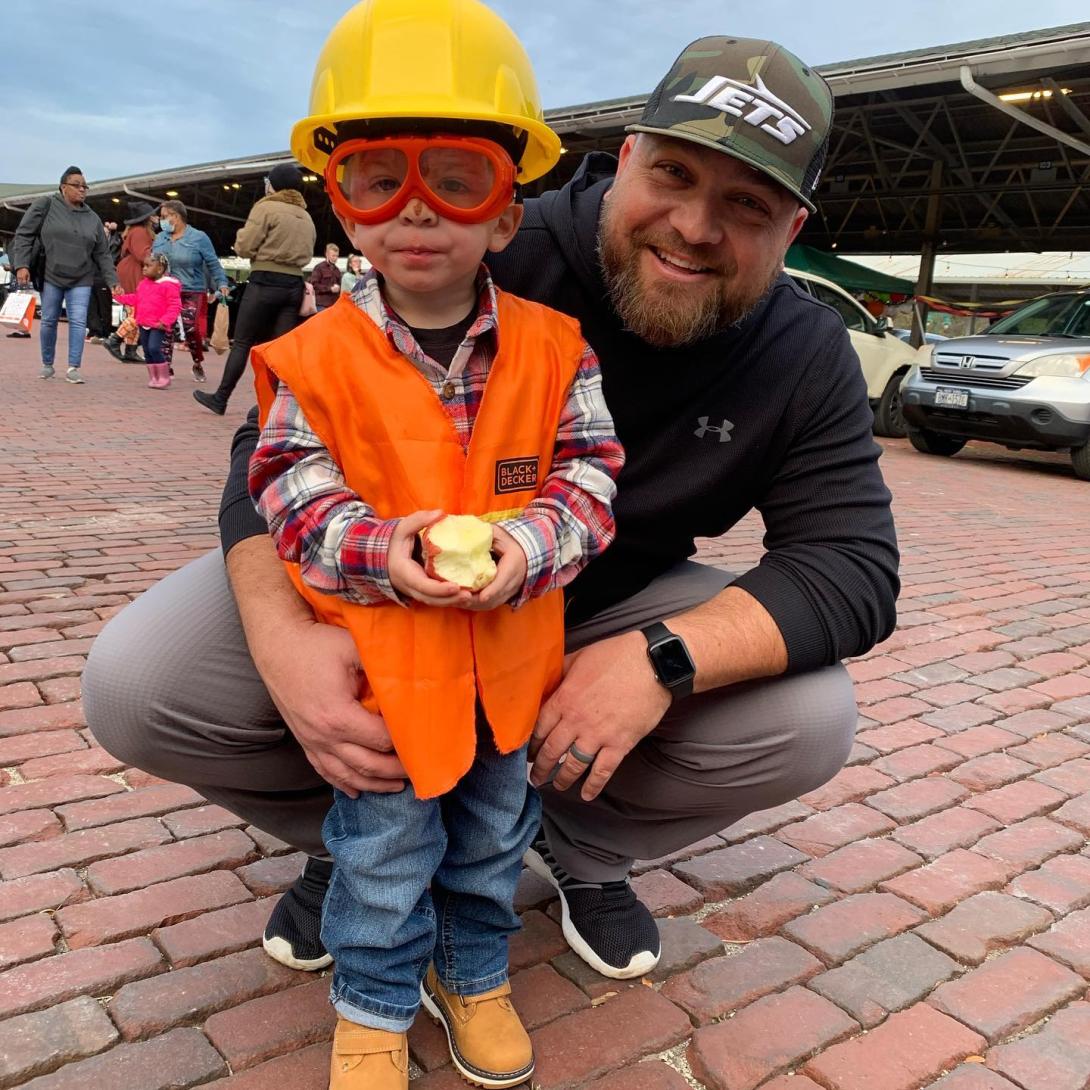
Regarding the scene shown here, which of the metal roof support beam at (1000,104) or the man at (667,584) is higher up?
the metal roof support beam at (1000,104)

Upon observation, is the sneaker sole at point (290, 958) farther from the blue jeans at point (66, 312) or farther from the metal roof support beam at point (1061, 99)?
the metal roof support beam at point (1061, 99)

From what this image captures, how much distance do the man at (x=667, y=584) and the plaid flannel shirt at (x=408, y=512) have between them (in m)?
0.18

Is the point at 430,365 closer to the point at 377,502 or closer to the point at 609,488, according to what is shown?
the point at 377,502

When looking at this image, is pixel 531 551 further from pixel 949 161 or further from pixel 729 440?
pixel 949 161

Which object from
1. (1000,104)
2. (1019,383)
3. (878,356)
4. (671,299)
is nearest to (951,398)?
(1019,383)

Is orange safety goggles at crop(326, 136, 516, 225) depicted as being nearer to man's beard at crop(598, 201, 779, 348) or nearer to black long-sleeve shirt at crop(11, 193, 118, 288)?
man's beard at crop(598, 201, 779, 348)

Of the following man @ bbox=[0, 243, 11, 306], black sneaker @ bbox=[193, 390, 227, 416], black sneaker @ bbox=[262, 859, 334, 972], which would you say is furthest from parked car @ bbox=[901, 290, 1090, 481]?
man @ bbox=[0, 243, 11, 306]

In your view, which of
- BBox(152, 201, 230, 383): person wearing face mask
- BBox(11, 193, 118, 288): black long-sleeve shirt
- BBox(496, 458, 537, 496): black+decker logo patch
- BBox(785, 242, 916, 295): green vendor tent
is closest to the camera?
BBox(496, 458, 537, 496): black+decker logo patch

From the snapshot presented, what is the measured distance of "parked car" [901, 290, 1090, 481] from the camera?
32.1 feet

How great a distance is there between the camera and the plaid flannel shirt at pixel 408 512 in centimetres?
163

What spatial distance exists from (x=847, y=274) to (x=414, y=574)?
2206 centimetres

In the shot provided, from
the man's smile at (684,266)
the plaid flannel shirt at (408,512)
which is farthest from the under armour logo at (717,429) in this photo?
the plaid flannel shirt at (408,512)

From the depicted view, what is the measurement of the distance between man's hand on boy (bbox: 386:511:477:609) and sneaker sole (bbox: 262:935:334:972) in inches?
34.8

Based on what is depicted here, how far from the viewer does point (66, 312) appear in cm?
1120
